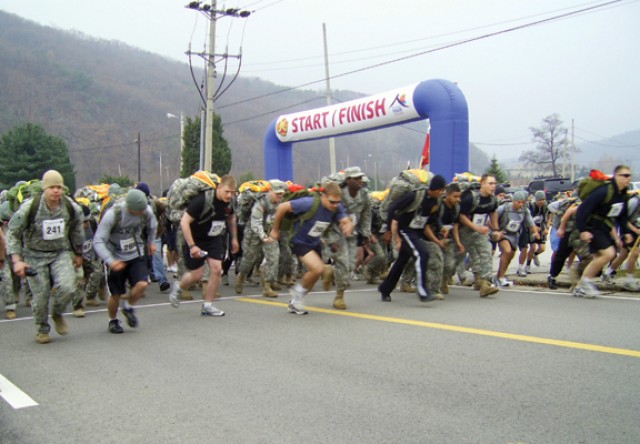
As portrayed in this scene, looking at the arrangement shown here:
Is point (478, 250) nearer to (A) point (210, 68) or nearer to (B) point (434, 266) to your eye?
(B) point (434, 266)

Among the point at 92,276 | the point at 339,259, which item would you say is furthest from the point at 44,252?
the point at 339,259

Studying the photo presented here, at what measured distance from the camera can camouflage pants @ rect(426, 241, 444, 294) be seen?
8852 mm

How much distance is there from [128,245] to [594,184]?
21.5 ft

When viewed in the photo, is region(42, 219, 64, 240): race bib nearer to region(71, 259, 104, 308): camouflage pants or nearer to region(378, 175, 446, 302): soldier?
region(71, 259, 104, 308): camouflage pants

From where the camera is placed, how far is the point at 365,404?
14.3 ft

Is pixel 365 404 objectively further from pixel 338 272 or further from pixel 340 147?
pixel 340 147

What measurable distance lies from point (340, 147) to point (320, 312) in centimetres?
12485

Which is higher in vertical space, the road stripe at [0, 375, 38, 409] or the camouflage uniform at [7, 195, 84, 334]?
the camouflage uniform at [7, 195, 84, 334]

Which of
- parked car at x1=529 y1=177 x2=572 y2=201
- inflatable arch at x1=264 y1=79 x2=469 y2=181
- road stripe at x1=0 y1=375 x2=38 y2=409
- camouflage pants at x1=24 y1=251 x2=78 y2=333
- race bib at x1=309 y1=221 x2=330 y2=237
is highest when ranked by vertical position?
inflatable arch at x1=264 y1=79 x2=469 y2=181

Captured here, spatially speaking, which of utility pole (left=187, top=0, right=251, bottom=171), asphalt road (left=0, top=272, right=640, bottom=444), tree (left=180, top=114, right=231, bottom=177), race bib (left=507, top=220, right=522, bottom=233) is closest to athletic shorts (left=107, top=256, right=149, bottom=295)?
asphalt road (left=0, top=272, right=640, bottom=444)

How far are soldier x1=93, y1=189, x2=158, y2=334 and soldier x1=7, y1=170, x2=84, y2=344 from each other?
42 centimetres

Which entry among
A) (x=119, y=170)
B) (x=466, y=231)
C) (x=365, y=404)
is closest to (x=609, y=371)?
(x=365, y=404)

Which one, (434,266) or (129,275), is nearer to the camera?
(129,275)

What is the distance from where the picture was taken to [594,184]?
8.82m
